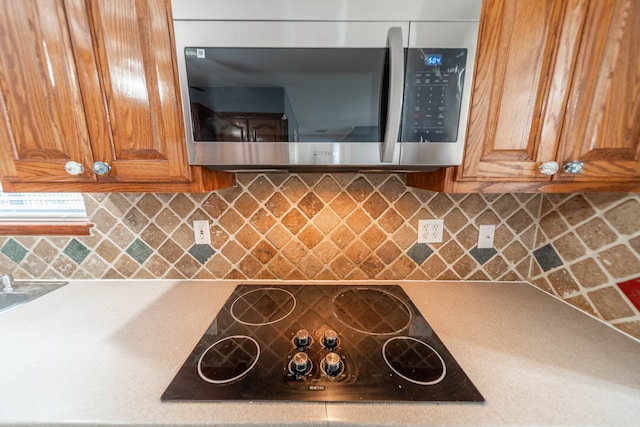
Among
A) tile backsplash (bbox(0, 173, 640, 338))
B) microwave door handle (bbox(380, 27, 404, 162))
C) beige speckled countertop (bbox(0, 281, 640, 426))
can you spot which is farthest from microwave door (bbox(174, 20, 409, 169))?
beige speckled countertop (bbox(0, 281, 640, 426))

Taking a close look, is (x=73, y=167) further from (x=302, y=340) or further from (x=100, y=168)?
(x=302, y=340)

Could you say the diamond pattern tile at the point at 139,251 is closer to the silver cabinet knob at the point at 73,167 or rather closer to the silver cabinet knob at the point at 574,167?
the silver cabinet knob at the point at 73,167

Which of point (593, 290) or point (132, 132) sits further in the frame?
point (593, 290)

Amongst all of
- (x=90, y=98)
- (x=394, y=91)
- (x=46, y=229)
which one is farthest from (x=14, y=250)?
(x=394, y=91)

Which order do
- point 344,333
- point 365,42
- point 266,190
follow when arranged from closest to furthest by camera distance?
point 365,42, point 344,333, point 266,190

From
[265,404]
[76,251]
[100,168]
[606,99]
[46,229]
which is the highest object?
[606,99]

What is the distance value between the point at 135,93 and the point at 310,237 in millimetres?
775

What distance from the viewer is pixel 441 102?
653mm

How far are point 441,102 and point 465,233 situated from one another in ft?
2.21

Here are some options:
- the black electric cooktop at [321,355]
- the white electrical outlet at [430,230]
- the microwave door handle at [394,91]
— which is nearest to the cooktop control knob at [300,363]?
the black electric cooktop at [321,355]

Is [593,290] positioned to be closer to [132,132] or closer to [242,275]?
[242,275]

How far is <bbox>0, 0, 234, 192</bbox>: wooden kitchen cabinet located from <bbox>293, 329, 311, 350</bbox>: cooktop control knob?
560mm

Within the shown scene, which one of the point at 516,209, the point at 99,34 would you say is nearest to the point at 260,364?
the point at 99,34

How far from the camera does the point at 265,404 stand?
1.89ft
